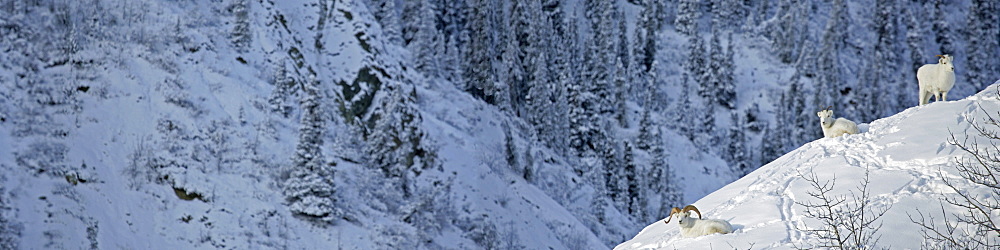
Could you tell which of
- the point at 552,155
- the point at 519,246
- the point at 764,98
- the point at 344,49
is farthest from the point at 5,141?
the point at 764,98

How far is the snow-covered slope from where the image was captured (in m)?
9.74

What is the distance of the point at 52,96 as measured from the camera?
24.8 meters

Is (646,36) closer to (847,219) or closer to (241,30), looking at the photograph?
(241,30)

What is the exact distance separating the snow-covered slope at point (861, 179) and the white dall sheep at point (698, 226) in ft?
0.35

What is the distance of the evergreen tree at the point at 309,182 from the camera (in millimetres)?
25062

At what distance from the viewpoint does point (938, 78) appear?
14180 mm

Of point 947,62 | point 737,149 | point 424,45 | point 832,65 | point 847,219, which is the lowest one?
point 737,149

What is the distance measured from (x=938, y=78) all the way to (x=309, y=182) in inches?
696

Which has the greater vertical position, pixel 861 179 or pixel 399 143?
pixel 861 179

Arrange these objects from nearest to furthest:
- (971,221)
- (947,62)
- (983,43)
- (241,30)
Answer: (971,221)
(947,62)
(241,30)
(983,43)

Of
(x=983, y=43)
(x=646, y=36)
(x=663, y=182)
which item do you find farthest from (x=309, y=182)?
(x=983, y=43)

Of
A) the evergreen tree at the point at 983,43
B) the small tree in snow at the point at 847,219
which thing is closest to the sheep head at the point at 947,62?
the small tree in snow at the point at 847,219

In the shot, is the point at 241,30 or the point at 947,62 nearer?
the point at 947,62

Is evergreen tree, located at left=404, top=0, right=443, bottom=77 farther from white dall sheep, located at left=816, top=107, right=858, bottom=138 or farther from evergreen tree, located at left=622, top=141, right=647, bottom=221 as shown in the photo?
white dall sheep, located at left=816, top=107, right=858, bottom=138
